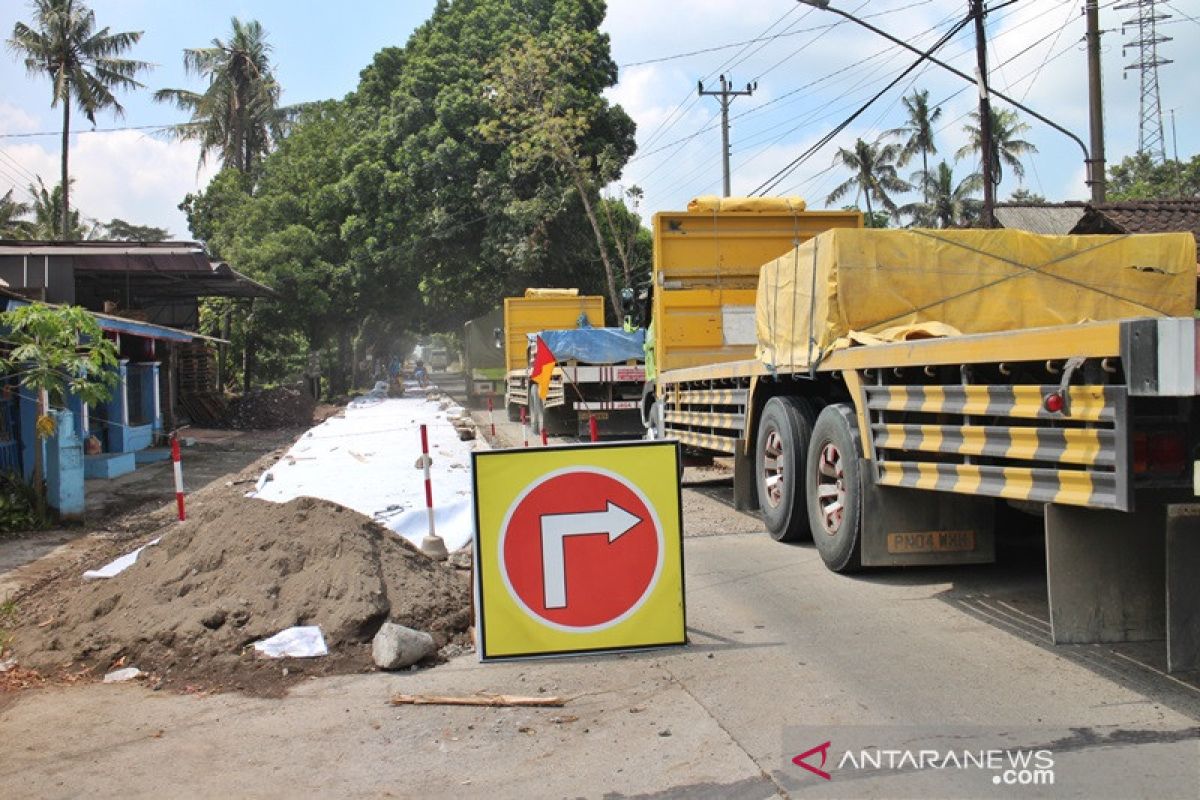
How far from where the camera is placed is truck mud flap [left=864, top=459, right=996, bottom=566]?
22.3ft

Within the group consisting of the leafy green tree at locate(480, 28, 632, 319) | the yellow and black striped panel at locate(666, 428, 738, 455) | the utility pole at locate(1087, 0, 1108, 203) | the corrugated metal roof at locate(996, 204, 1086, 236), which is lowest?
the yellow and black striped panel at locate(666, 428, 738, 455)

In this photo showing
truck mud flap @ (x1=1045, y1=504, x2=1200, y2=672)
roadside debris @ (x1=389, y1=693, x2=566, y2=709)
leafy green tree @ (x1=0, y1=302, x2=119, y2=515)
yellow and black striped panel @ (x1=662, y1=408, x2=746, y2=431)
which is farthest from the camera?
leafy green tree @ (x1=0, y1=302, x2=119, y2=515)

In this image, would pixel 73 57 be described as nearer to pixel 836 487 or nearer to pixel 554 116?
pixel 554 116

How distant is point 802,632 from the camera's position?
600 centimetres

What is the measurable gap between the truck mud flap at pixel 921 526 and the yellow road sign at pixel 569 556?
179cm

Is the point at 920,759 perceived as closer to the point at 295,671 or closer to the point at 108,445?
the point at 295,671

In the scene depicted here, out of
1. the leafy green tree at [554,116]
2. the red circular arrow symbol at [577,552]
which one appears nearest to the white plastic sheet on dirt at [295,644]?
the red circular arrow symbol at [577,552]

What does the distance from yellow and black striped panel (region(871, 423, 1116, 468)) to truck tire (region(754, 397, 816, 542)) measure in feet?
4.84

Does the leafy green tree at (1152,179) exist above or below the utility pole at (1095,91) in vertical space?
above

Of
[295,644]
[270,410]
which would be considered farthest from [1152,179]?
[295,644]

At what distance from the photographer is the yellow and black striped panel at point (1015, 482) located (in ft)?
14.7

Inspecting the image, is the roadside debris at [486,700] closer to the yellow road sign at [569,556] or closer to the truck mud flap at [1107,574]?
the yellow road sign at [569,556]

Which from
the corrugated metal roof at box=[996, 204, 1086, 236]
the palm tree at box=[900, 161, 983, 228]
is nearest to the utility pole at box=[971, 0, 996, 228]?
the corrugated metal roof at box=[996, 204, 1086, 236]

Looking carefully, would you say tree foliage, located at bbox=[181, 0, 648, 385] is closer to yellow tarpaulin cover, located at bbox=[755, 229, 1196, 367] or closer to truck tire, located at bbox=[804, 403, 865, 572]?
yellow tarpaulin cover, located at bbox=[755, 229, 1196, 367]
